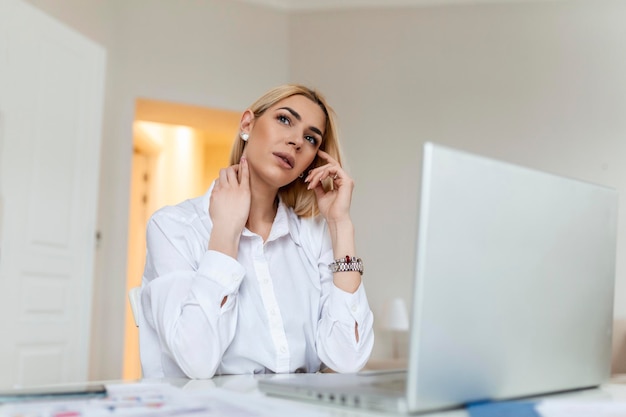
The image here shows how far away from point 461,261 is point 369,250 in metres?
3.95

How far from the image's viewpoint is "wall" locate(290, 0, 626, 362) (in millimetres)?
4398

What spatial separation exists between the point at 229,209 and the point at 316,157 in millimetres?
431

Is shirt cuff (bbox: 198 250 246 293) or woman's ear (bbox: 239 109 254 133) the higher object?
woman's ear (bbox: 239 109 254 133)

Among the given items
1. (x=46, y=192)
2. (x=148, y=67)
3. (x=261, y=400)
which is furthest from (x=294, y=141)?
(x=148, y=67)

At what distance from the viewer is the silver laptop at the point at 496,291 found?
67cm

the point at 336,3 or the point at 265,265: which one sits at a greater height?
the point at 336,3

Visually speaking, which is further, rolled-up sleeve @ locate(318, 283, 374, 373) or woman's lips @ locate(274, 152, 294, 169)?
woman's lips @ locate(274, 152, 294, 169)

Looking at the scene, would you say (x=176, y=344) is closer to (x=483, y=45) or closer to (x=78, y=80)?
(x=78, y=80)

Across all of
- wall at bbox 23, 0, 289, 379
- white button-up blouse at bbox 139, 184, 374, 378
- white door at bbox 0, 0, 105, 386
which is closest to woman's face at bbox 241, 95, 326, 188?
white button-up blouse at bbox 139, 184, 374, 378

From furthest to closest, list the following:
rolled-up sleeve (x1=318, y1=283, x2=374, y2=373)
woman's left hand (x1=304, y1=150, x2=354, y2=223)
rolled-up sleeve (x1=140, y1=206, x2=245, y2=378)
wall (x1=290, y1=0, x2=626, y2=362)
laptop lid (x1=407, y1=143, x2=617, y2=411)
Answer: wall (x1=290, y1=0, x2=626, y2=362)
woman's left hand (x1=304, y1=150, x2=354, y2=223)
rolled-up sleeve (x1=318, y1=283, x2=374, y2=373)
rolled-up sleeve (x1=140, y1=206, x2=245, y2=378)
laptop lid (x1=407, y1=143, x2=617, y2=411)

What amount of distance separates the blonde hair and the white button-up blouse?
3.8 inches

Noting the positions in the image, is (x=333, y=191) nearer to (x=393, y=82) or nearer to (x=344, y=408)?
(x=344, y=408)

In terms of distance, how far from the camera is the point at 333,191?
1649mm

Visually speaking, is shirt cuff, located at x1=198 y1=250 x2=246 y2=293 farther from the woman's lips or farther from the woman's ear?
the woman's ear
